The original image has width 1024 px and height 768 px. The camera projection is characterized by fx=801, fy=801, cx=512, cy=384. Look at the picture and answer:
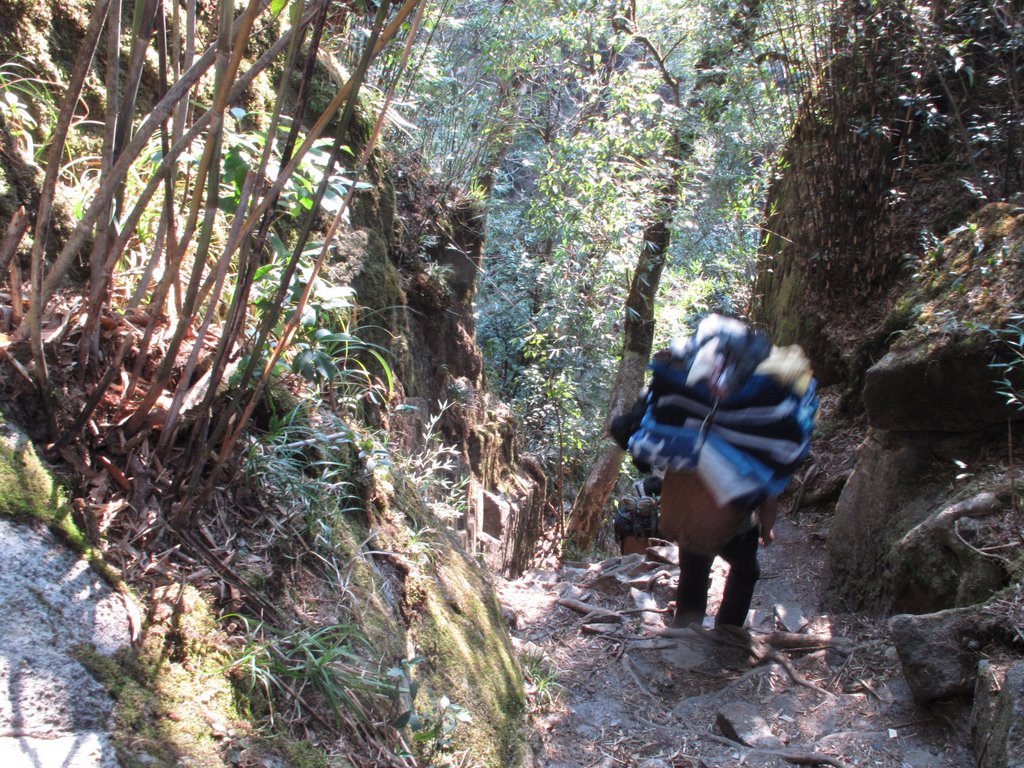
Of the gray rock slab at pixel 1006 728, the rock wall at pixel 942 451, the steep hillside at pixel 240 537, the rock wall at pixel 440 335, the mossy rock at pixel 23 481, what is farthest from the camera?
the rock wall at pixel 440 335

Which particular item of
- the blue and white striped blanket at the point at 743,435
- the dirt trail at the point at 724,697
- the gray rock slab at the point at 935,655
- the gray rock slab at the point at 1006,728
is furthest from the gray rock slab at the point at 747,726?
the blue and white striped blanket at the point at 743,435

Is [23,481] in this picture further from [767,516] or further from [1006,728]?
[767,516]

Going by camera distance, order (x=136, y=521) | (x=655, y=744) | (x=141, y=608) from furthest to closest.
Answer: (x=655, y=744) < (x=136, y=521) < (x=141, y=608)

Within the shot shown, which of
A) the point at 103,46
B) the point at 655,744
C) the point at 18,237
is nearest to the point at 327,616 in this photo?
the point at 18,237

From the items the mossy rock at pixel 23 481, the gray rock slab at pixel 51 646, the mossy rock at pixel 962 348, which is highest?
the mossy rock at pixel 962 348

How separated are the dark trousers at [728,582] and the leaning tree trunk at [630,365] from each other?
5456mm

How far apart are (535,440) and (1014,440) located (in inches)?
377

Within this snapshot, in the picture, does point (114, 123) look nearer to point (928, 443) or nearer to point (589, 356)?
point (928, 443)

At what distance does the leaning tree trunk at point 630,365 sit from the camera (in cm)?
1001

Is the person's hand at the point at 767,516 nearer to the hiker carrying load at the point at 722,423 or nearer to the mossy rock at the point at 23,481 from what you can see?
the hiker carrying load at the point at 722,423

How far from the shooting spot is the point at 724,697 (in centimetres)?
382

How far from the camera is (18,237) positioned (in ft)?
6.57

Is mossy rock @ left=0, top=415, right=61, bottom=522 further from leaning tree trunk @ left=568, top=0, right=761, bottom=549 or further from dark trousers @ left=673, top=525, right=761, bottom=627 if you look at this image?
leaning tree trunk @ left=568, top=0, right=761, bottom=549

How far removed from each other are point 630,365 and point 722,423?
696cm
